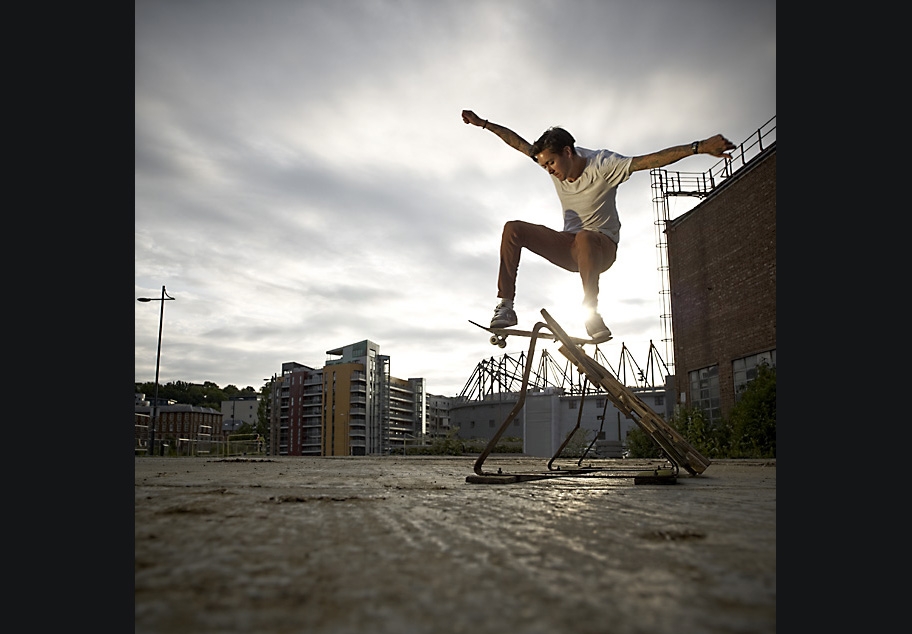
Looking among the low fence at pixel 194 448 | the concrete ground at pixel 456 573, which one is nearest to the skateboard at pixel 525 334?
the concrete ground at pixel 456 573

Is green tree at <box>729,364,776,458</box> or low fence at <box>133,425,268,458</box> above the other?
green tree at <box>729,364,776,458</box>

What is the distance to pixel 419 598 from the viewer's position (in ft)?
1.73

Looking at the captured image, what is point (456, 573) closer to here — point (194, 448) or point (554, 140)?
point (554, 140)

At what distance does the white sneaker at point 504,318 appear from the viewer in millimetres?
3340

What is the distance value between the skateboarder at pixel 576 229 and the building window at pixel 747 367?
11.6 m

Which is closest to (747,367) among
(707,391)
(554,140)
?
(707,391)

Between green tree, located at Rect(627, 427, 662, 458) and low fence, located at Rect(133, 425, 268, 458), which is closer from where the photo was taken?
green tree, located at Rect(627, 427, 662, 458)

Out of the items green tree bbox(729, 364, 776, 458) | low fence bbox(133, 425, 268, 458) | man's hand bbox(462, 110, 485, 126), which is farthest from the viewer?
low fence bbox(133, 425, 268, 458)

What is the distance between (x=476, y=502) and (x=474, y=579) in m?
0.84

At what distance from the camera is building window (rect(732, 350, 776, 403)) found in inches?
519

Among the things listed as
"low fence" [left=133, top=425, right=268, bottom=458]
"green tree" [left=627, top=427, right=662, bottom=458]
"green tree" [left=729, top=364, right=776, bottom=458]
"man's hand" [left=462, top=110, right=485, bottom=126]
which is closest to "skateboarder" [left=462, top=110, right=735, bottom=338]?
"man's hand" [left=462, top=110, right=485, bottom=126]

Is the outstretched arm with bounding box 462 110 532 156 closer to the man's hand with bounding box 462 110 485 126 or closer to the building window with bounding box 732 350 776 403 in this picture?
the man's hand with bounding box 462 110 485 126

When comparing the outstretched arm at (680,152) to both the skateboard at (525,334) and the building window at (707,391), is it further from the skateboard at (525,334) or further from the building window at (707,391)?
A: the building window at (707,391)
